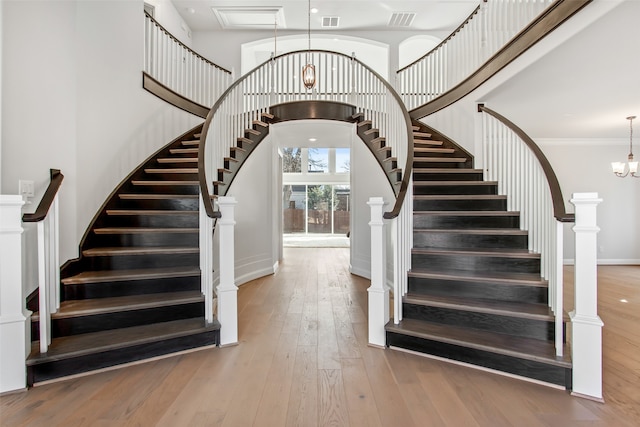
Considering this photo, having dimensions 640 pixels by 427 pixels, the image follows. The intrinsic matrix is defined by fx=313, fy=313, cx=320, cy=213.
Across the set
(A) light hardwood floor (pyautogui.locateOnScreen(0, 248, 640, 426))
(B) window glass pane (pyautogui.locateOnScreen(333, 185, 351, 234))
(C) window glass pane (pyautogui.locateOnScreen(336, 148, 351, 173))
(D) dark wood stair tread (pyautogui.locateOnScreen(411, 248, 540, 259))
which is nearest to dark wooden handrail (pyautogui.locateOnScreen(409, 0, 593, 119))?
(D) dark wood stair tread (pyautogui.locateOnScreen(411, 248, 540, 259))

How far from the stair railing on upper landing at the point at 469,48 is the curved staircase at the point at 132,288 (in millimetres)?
3761

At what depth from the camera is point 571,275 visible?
15.9 ft

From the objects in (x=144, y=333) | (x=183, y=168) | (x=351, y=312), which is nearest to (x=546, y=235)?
(x=351, y=312)

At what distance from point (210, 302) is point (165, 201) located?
1.54m

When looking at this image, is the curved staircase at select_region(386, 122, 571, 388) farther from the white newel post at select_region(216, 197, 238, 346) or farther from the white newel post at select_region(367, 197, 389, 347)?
the white newel post at select_region(216, 197, 238, 346)

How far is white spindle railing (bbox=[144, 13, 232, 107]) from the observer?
164 inches

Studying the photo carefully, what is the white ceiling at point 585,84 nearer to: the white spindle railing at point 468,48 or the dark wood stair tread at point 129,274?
the white spindle railing at point 468,48

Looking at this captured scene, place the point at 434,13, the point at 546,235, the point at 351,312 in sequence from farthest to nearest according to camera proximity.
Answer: the point at 434,13 < the point at 351,312 < the point at 546,235

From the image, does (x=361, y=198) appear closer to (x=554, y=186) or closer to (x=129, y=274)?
(x=554, y=186)

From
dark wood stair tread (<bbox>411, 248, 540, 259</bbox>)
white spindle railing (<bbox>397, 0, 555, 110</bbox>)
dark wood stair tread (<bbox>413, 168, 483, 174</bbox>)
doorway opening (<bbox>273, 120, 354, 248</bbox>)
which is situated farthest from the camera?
doorway opening (<bbox>273, 120, 354, 248</bbox>)

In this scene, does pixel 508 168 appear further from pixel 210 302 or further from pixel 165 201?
pixel 165 201

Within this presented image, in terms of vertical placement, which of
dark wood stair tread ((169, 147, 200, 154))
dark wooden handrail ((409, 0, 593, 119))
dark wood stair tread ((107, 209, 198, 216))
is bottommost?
dark wood stair tread ((107, 209, 198, 216))

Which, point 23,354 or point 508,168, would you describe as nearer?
point 23,354

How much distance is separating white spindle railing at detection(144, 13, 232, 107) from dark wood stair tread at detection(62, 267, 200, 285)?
2.68 metres
